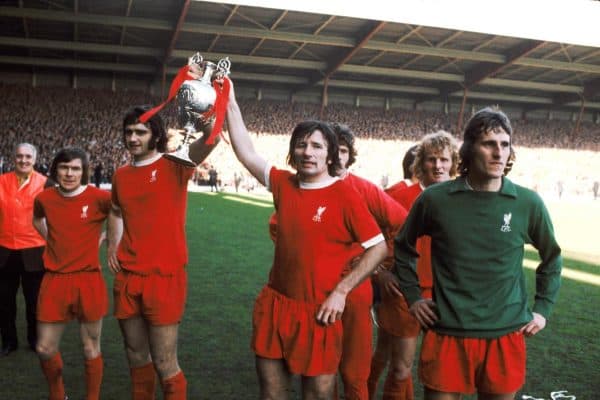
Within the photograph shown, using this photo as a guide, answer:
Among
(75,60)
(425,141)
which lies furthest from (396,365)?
(75,60)

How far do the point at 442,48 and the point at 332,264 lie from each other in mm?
27561

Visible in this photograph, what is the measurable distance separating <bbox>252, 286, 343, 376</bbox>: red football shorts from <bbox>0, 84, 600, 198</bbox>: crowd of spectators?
24300 mm

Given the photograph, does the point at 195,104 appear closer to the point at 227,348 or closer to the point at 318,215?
the point at 318,215

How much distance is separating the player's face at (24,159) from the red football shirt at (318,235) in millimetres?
2863

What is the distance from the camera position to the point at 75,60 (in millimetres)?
31109

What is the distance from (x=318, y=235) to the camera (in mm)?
2654

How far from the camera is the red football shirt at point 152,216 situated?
10.2 ft

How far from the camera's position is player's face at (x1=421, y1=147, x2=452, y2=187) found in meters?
3.50

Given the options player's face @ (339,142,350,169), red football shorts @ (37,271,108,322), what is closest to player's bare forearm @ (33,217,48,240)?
red football shorts @ (37,271,108,322)

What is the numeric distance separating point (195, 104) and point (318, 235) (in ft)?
2.71

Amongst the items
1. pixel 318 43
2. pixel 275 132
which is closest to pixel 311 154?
pixel 318 43

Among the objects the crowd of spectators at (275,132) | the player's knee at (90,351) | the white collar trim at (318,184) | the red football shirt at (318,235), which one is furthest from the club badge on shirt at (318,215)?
the crowd of spectators at (275,132)

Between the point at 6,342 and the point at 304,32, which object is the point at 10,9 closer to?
the point at 304,32

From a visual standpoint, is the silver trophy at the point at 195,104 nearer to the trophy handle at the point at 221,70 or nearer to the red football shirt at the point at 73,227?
the trophy handle at the point at 221,70
